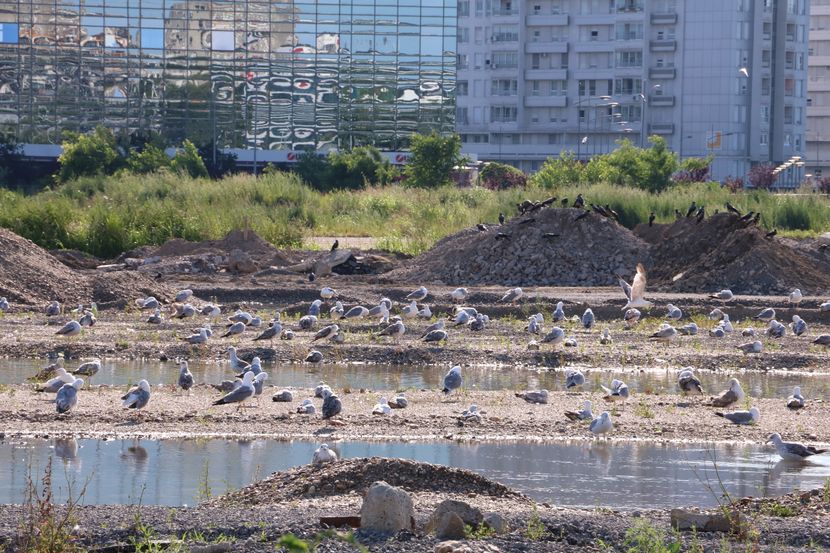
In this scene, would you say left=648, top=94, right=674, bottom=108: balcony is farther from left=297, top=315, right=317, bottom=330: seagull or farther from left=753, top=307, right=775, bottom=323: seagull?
left=297, top=315, right=317, bottom=330: seagull

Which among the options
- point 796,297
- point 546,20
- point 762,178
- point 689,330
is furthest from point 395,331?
point 546,20

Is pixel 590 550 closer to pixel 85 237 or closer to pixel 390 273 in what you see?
pixel 390 273

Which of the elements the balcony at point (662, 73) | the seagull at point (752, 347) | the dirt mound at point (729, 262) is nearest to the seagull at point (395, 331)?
the seagull at point (752, 347)

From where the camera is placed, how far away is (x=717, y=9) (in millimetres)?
88562

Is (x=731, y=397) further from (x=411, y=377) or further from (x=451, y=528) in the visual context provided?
(x=451, y=528)

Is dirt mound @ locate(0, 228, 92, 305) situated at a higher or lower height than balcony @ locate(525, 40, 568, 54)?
lower

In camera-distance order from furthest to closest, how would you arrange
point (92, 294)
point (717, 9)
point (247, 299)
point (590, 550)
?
point (717, 9)
point (247, 299)
point (92, 294)
point (590, 550)

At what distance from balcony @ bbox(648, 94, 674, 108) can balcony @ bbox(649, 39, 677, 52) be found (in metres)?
3.20

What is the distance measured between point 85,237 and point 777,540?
90.0 feet

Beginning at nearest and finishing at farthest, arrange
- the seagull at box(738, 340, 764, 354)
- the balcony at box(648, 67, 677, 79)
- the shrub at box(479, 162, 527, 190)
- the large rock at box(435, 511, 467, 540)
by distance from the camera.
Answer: the large rock at box(435, 511, 467, 540) < the seagull at box(738, 340, 764, 354) < the shrub at box(479, 162, 527, 190) < the balcony at box(648, 67, 677, 79)

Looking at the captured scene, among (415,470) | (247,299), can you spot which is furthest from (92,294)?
(415,470)

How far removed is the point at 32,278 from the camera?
24.3 meters

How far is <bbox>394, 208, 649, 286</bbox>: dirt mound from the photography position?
28.9 metres

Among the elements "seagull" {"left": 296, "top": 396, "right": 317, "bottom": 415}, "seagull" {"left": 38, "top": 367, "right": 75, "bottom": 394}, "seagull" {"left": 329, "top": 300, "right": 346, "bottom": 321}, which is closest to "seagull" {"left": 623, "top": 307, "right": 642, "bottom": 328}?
"seagull" {"left": 329, "top": 300, "right": 346, "bottom": 321}
